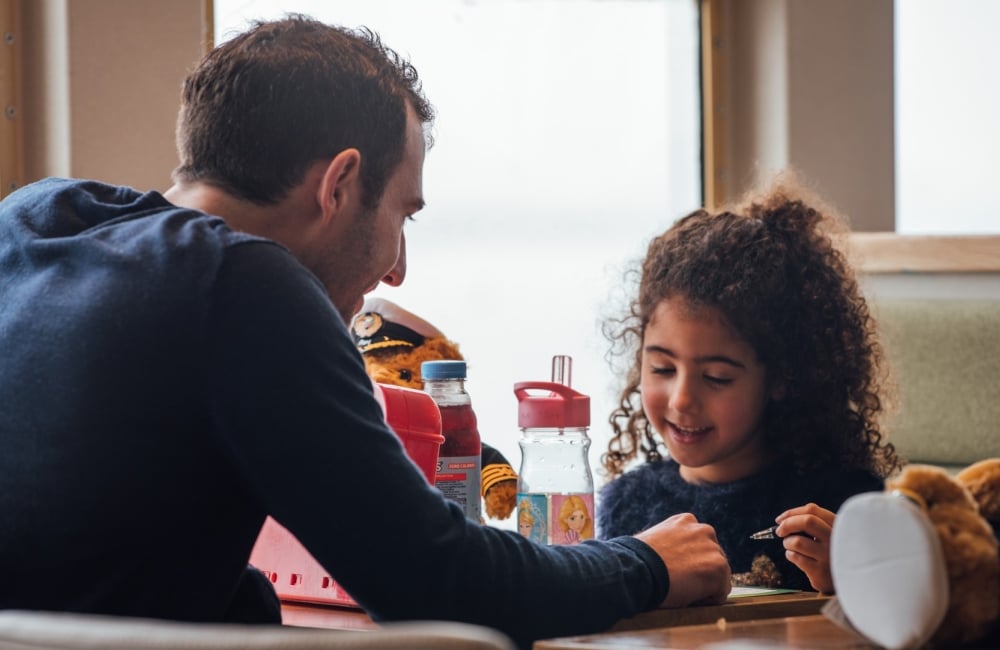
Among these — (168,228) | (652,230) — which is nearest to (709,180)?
(652,230)

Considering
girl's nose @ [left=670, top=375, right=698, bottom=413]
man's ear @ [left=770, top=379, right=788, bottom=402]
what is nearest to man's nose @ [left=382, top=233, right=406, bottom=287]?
girl's nose @ [left=670, top=375, right=698, bottom=413]

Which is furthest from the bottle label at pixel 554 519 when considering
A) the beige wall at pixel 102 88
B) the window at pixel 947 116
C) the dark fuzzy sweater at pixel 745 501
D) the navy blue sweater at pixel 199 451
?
the window at pixel 947 116

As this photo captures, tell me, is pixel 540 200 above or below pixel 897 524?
above

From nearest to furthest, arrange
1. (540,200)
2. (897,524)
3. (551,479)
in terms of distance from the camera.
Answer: (897,524) → (551,479) → (540,200)

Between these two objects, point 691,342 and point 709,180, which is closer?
point 691,342

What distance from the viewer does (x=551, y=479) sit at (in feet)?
5.36

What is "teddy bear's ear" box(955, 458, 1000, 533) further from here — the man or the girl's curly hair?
the girl's curly hair

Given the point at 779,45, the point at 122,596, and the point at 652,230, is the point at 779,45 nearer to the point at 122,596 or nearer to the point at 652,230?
the point at 652,230

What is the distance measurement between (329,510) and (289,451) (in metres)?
0.06

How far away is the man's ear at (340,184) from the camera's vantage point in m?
1.29

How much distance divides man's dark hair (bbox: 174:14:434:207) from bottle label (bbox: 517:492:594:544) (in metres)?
0.41

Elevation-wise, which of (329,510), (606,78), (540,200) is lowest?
(329,510)

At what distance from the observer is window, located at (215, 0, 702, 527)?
284 centimetres

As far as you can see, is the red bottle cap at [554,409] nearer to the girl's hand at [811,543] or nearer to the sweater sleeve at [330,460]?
the girl's hand at [811,543]
